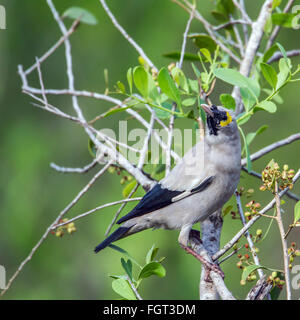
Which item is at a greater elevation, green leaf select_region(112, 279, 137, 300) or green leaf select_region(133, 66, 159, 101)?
green leaf select_region(133, 66, 159, 101)

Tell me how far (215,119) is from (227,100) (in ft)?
0.72

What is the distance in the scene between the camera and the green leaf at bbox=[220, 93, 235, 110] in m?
3.28

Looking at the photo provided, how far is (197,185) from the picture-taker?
11.9 feet

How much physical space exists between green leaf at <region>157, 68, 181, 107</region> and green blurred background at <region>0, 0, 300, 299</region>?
3.37m

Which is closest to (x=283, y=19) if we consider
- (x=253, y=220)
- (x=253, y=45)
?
(x=253, y=45)

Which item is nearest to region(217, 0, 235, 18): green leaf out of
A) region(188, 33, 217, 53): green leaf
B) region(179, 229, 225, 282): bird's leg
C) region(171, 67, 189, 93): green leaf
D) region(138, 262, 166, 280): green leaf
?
region(188, 33, 217, 53): green leaf

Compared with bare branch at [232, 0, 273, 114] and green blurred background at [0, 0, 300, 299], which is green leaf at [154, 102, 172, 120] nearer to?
bare branch at [232, 0, 273, 114]

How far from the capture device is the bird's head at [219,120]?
3.46 metres

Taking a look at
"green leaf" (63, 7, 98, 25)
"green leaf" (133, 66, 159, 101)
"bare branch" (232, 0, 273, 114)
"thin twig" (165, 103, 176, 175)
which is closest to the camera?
"green leaf" (133, 66, 159, 101)

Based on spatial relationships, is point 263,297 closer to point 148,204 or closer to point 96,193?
point 148,204

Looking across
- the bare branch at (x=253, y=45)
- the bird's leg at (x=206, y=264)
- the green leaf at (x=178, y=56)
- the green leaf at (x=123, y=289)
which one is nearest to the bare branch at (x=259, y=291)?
the bird's leg at (x=206, y=264)

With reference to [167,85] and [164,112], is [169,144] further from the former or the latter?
[167,85]

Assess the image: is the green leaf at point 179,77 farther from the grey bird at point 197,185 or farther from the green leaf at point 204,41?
the green leaf at point 204,41
